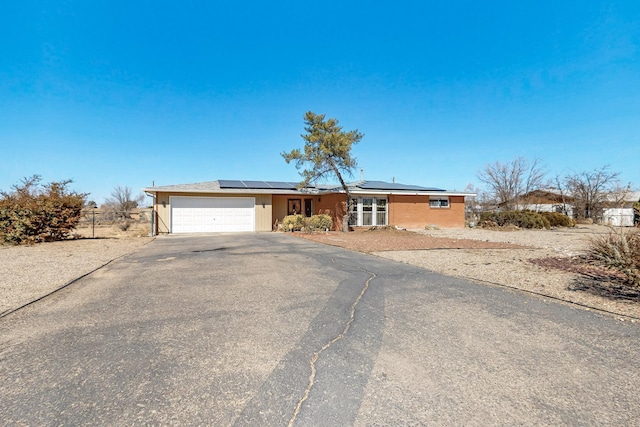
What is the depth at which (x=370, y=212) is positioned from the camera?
2055cm

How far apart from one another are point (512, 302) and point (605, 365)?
6.64 ft

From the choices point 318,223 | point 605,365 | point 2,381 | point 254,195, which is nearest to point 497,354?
point 605,365

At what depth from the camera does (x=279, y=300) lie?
496 centimetres

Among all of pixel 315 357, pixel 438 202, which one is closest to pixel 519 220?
pixel 438 202

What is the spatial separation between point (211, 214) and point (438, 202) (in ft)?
51.2

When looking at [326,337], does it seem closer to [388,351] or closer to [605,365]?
[388,351]

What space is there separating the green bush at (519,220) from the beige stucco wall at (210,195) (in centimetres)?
1584

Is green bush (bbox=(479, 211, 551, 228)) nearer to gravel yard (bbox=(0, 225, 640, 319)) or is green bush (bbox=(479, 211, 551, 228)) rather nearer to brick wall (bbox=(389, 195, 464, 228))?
brick wall (bbox=(389, 195, 464, 228))

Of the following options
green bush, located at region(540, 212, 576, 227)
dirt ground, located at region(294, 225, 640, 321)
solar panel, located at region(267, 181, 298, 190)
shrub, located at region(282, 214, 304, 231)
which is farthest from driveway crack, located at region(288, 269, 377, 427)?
green bush, located at region(540, 212, 576, 227)

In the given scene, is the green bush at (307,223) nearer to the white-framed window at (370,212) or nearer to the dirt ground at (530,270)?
the white-framed window at (370,212)

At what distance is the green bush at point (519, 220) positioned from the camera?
2177 centimetres

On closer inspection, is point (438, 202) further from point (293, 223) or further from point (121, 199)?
point (121, 199)

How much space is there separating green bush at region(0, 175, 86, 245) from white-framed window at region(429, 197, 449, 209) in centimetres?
2050

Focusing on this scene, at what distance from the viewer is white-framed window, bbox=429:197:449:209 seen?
22.7 metres
